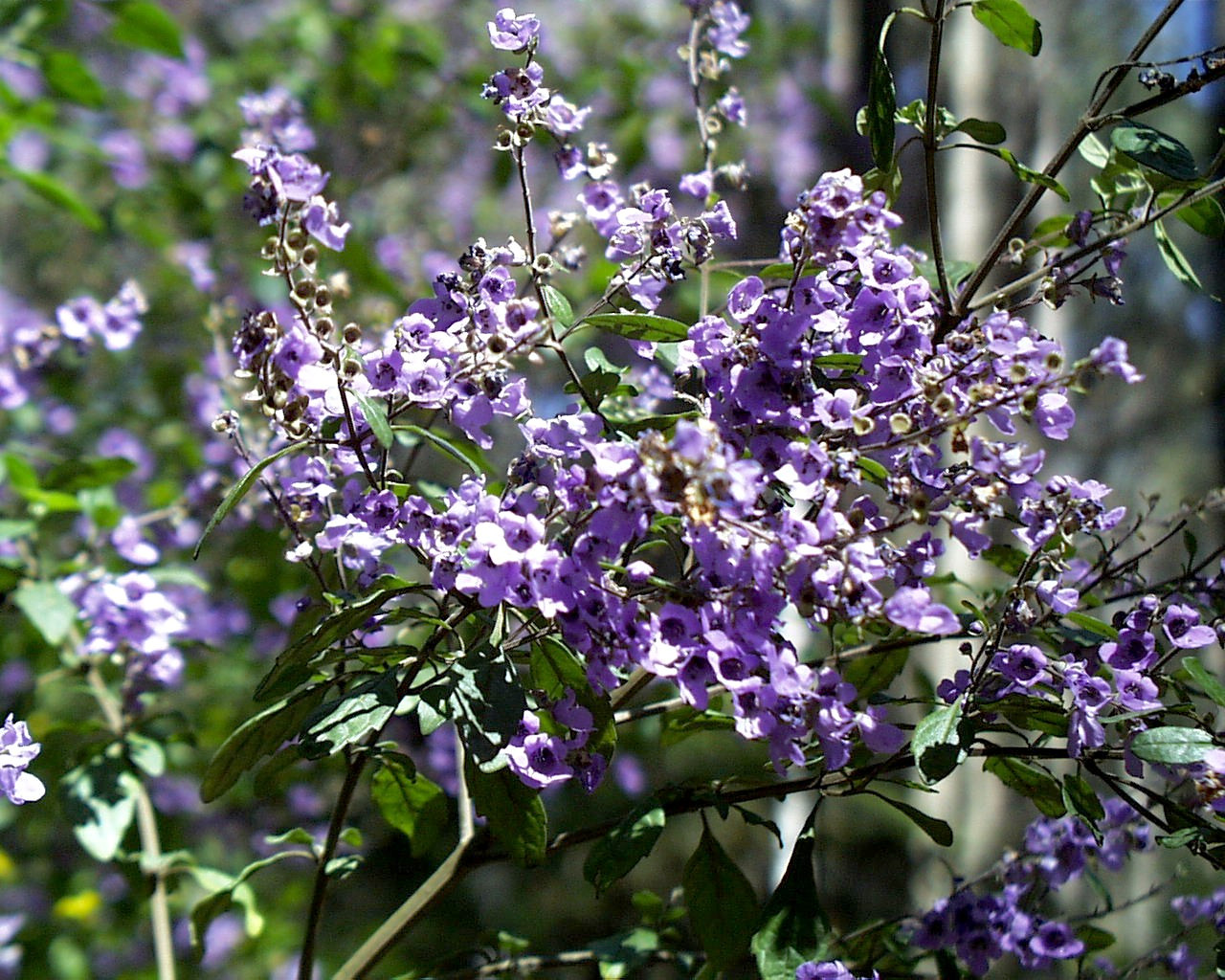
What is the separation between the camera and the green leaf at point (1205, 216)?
116cm

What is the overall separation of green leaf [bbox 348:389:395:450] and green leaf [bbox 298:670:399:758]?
23 cm

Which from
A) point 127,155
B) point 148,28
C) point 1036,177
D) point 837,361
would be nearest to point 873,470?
point 837,361

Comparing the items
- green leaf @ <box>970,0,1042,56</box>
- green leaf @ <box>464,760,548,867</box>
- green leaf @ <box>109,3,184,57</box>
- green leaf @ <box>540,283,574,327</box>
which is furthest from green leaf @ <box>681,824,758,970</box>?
green leaf @ <box>109,3,184,57</box>

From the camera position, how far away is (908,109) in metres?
1.18

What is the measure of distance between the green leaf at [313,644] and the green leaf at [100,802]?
735 millimetres

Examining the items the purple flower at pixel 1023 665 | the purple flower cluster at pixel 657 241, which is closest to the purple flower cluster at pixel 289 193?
the purple flower cluster at pixel 657 241

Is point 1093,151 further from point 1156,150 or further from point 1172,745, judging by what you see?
point 1172,745

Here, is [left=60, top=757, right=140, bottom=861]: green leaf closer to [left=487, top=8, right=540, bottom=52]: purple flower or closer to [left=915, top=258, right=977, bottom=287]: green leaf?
[left=487, top=8, right=540, bottom=52]: purple flower

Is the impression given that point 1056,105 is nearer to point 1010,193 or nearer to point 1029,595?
point 1010,193

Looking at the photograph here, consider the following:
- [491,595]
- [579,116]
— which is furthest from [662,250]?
[491,595]

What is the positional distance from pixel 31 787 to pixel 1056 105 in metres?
9.14

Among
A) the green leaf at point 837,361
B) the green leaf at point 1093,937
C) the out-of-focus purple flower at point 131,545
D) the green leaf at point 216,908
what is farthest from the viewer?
the out-of-focus purple flower at point 131,545

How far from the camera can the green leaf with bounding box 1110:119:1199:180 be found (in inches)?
42.7

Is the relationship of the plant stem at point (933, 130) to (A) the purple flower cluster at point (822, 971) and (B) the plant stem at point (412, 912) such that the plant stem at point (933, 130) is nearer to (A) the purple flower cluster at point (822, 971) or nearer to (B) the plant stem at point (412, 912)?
(A) the purple flower cluster at point (822, 971)
